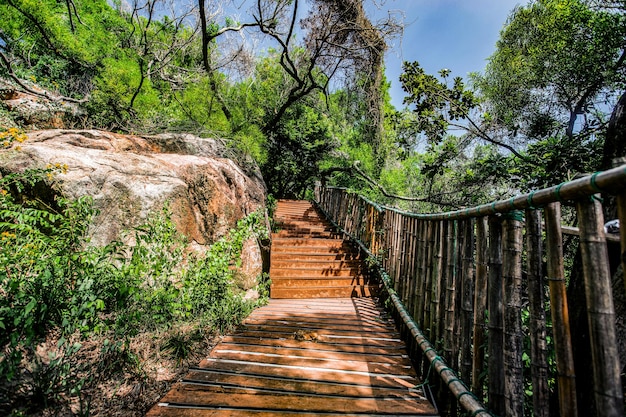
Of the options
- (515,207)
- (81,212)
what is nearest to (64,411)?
(81,212)

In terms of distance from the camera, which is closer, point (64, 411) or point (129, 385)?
point (64, 411)

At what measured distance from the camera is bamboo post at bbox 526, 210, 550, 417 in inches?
46.8

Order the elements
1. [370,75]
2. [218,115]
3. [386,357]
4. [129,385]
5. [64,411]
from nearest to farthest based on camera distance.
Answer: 1. [64,411]
2. [129,385]
3. [386,357]
4. [218,115]
5. [370,75]

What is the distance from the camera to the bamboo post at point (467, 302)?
178cm

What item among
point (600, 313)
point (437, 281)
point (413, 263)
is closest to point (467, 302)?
point (437, 281)

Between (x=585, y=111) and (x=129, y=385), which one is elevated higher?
(x=585, y=111)

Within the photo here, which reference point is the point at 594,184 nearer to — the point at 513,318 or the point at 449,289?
the point at 513,318

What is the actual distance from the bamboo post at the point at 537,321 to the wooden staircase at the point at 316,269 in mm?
3562

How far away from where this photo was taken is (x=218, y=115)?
25.6 ft

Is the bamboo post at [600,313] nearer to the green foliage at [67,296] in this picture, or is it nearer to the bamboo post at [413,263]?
the bamboo post at [413,263]

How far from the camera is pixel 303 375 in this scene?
7.20ft

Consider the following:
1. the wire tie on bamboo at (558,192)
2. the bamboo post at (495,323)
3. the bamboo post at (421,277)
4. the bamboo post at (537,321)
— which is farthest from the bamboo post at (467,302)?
the wire tie on bamboo at (558,192)

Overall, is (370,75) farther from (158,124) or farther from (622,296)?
(622,296)

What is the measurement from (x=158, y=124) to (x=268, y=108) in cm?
525
